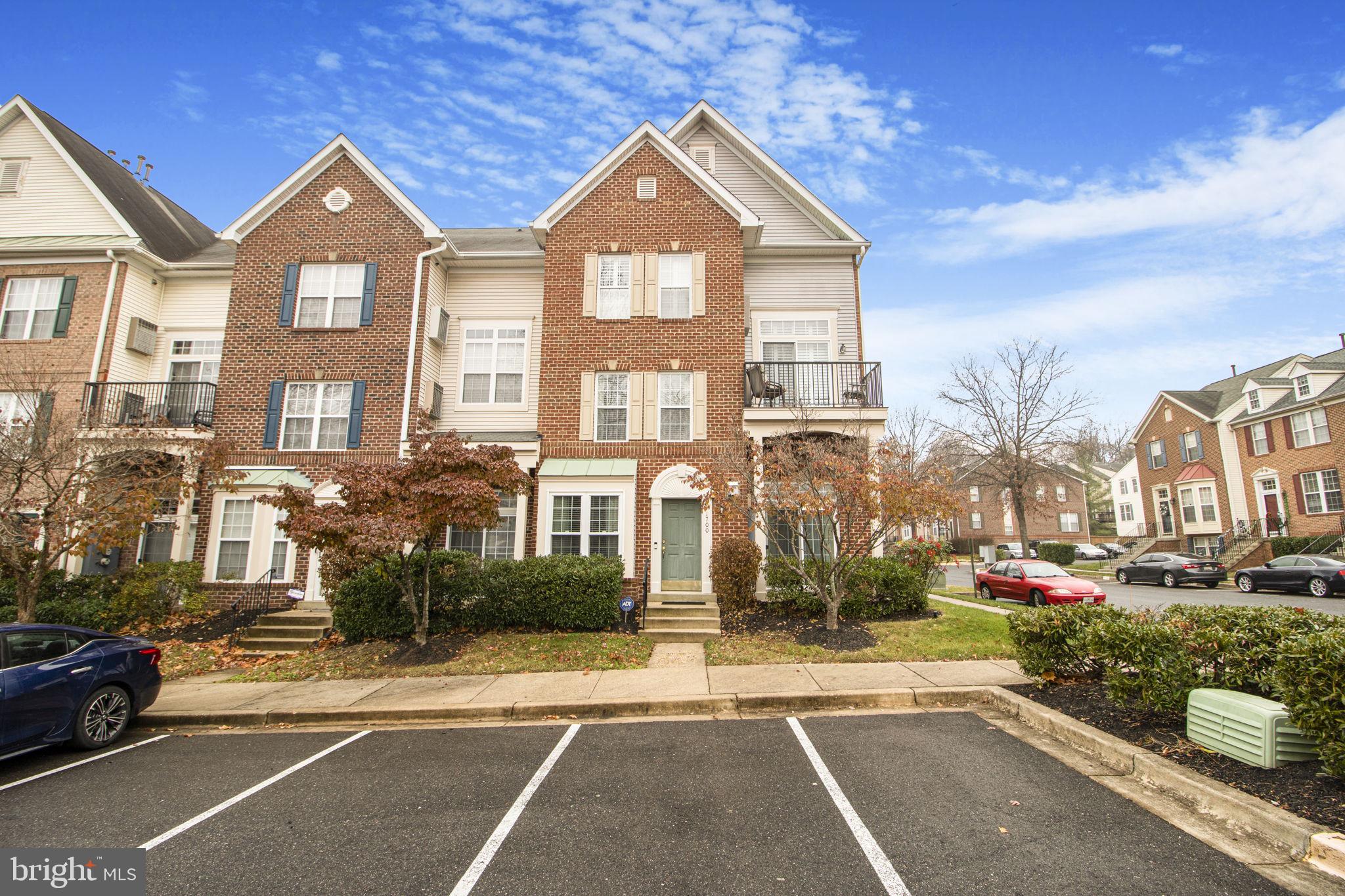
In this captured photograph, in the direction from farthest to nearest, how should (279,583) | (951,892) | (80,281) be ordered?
1. (80,281)
2. (279,583)
3. (951,892)

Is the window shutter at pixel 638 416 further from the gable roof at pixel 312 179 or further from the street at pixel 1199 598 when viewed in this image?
the street at pixel 1199 598

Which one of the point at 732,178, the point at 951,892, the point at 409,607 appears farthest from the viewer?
the point at 732,178

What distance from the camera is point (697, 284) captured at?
15070 millimetres

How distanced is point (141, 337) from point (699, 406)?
14.9 m

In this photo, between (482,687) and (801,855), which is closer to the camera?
(801,855)

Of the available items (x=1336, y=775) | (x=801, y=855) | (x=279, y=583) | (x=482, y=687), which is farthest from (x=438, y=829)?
(x=279, y=583)

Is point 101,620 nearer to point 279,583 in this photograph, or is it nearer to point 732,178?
point 279,583

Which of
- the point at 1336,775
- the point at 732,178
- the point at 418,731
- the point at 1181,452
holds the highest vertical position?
the point at 732,178

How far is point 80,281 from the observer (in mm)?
15672

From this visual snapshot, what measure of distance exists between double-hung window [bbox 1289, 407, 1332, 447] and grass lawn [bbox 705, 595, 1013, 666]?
26.5 metres

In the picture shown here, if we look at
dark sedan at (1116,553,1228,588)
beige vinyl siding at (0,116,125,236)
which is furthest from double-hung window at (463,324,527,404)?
dark sedan at (1116,553,1228,588)

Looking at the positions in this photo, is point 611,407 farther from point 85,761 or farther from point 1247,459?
point 1247,459

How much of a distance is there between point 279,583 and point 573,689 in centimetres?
976

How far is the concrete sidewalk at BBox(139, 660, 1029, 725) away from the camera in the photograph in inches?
301
